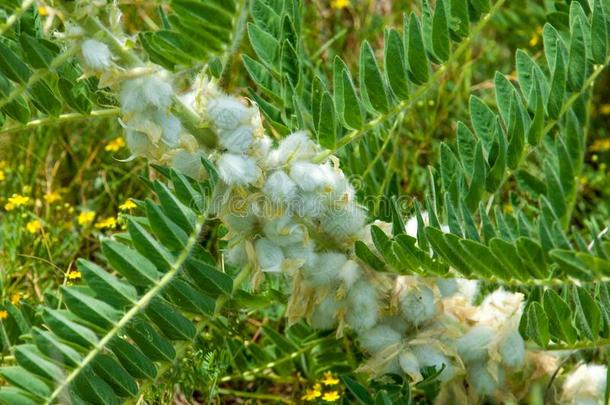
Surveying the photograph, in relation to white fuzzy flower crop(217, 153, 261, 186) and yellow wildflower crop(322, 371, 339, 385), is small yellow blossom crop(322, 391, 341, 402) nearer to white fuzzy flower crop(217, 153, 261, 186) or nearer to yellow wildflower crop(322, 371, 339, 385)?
yellow wildflower crop(322, 371, 339, 385)

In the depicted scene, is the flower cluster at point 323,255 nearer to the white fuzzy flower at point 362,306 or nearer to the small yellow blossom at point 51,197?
the white fuzzy flower at point 362,306

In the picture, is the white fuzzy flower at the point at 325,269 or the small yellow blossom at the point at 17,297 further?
the small yellow blossom at the point at 17,297

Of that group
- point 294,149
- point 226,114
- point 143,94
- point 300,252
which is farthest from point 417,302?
point 143,94

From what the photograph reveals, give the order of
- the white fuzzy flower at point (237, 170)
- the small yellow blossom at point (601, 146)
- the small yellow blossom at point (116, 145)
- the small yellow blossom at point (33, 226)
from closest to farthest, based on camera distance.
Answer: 1. the white fuzzy flower at point (237, 170)
2. the small yellow blossom at point (33, 226)
3. the small yellow blossom at point (116, 145)
4. the small yellow blossom at point (601, 146)

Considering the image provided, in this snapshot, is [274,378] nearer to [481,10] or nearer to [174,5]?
[481,10]

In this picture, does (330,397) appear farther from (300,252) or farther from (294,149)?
(294,149)

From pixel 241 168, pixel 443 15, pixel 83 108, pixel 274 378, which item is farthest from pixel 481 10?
pixel 274 378

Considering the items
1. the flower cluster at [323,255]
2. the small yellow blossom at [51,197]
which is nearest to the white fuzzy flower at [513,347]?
the flower cluster at [323,255]

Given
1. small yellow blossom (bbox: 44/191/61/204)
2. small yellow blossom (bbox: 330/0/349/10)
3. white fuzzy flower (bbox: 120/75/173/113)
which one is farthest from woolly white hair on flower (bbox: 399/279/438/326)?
small yellow blossom (bbox: 330/0/349/10)
